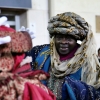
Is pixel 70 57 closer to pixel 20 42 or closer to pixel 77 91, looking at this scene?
pixel 77 91

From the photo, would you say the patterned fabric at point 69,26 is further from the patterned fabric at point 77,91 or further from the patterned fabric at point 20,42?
the patterned fabric at point 20,42

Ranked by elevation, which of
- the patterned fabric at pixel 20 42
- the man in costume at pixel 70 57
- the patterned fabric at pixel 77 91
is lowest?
the patterned fabric at pixel 77 91

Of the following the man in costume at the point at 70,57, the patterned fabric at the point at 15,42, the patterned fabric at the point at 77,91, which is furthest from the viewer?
the man in costume at the point at 70,57

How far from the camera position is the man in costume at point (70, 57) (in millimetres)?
1889

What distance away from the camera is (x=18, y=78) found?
1086 millimetres

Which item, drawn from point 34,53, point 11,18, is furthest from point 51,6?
point 34,53

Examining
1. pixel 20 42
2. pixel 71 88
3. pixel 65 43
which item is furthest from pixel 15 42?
pixel 65 43

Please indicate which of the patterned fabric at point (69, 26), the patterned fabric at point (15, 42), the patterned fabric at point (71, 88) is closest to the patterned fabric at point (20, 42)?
the patterned fabric at point (15, 42)

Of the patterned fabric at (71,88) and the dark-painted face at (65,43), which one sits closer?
the patterned fabric at (71,88)

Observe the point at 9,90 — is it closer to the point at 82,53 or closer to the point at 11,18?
the point at 82,53

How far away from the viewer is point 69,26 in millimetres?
1911

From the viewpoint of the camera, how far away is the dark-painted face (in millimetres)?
1915

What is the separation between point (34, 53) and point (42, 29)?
1392 millimetres

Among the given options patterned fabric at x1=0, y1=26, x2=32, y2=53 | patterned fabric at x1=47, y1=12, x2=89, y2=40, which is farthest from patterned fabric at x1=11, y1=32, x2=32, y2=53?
patterned fabric at x1=47, y1=12, x2=89, y2=40
